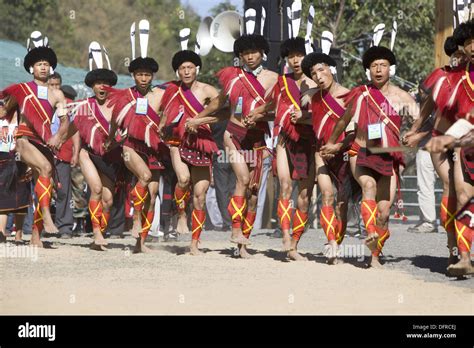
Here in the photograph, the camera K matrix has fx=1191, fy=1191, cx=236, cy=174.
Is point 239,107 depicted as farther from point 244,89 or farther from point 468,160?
point 468,160

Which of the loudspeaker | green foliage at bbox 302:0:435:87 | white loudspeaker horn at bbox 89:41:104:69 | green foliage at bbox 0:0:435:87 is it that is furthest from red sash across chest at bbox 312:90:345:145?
green foliage at bbox 302:0:435:87

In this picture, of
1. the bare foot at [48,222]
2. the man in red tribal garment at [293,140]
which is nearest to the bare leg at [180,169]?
the man in red tribal garment at [293,140]

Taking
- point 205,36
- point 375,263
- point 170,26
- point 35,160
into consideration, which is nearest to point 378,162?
point 375,263

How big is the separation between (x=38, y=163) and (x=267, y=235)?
14.7ft

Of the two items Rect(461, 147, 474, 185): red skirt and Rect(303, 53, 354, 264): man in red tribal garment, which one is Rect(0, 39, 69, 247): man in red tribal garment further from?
Rect(461, 147, 474, 185): red skirt

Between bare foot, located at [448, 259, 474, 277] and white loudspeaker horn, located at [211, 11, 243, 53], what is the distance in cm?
773

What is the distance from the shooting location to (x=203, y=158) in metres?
12.7

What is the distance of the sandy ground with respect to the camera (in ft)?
27.0

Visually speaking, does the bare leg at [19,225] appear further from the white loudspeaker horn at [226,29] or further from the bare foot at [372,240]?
the bare foot at [372,240]

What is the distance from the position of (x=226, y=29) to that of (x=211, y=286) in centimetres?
860

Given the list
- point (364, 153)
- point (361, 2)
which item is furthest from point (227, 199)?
point (361, 2)

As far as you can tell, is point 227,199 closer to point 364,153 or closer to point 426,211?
point 426,211

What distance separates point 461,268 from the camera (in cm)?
1008

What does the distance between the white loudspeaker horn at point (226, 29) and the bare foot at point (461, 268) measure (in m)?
7.73
